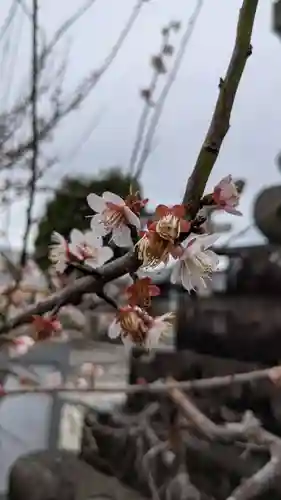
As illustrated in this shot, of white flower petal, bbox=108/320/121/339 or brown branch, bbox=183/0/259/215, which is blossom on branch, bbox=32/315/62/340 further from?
brown branch, bbox=183/0/259/215

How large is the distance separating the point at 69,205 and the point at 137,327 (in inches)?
45.8

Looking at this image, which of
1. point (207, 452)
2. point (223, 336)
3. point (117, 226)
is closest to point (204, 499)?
point (207, 452)

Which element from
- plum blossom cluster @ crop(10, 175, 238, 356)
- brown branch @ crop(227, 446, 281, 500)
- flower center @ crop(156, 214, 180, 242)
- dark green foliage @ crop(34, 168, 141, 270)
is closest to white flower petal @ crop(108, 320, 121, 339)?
plum blossom cluster @ crop(10, 175, 238, 356)

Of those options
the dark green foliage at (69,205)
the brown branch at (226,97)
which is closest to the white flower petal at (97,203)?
the brown branch at (226,97)

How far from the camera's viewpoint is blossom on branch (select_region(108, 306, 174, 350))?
16.3 inches

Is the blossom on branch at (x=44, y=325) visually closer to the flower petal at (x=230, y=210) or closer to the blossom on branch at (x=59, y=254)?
the blossom on branch at (x=59, y=254)

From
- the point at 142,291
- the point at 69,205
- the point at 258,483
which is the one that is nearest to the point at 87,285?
the point at 142,291

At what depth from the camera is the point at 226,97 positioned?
0.31 meters

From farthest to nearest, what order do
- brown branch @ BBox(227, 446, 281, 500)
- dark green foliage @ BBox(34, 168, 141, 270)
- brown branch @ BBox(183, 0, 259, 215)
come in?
dark green foliage @ BBox(34, 168, 141, 270) < brown branch @ BBox(227, 446, 281, 500) < brown branch @ BBox(183, 0, 259, 215)

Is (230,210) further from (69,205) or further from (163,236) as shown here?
(69,205)

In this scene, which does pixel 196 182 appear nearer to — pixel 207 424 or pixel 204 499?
pixel 207 424

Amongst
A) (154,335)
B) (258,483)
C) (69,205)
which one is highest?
(69,205)

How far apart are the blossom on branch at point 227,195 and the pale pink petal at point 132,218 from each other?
5 cm

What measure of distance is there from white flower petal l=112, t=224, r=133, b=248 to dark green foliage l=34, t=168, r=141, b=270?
96 cm
